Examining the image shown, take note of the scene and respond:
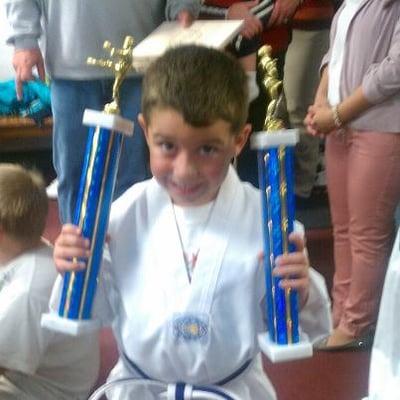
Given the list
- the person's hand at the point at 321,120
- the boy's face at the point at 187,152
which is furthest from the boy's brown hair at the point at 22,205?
the person's hand at the point at 321,120

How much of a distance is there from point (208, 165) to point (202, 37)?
72 cm

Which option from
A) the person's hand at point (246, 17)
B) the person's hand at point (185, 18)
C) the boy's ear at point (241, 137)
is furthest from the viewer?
the person's hand at point (246, 17)

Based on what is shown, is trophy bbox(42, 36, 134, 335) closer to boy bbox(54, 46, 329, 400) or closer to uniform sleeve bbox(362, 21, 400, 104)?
boy bbox(54, 46, 329, 400)

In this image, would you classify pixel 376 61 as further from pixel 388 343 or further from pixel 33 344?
pixel 33 344

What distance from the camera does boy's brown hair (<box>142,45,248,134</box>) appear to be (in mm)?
1022

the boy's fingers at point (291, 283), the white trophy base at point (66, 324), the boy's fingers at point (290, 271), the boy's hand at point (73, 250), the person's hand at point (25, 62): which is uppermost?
the person's hand at point (25, 62)

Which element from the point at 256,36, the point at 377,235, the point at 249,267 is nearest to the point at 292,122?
the point at 256,36

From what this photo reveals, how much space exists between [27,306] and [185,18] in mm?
852

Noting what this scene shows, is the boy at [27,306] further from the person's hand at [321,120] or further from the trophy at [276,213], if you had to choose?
the person's hand at [321,120]

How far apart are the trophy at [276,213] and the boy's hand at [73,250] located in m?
0.27

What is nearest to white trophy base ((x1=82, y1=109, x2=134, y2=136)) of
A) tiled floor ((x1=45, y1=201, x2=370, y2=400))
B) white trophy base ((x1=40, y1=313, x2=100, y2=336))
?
white trophy base ((x1=40, y1=313, x2=100, y2=336))

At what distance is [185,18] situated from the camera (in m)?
1.85

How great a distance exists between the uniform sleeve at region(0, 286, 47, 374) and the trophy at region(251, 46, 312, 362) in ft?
2.23

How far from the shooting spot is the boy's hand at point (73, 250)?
1.03m
